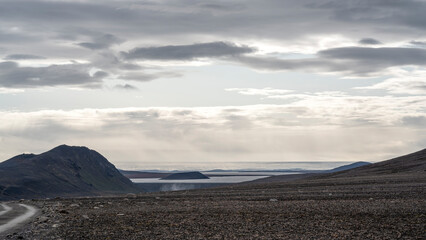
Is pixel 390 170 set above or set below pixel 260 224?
above

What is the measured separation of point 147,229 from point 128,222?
12.3 ft

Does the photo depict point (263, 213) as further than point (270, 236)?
Yes

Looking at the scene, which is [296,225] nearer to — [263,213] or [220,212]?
[263,213]

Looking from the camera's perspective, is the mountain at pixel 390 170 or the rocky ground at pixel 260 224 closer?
the rocky ground at pixel 260 224

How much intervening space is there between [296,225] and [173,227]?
568cm

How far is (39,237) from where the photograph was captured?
23.9 metres

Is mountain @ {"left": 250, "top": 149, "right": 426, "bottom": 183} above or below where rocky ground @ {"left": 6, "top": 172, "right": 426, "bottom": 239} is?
above

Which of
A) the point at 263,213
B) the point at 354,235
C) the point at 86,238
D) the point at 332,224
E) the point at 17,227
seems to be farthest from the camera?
the point at 263,213

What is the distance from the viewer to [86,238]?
23.2 metres

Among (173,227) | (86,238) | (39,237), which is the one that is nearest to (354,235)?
(173,227)

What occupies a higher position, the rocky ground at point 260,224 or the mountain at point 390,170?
the mountain at point 390,170

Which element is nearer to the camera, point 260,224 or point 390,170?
point 260,224

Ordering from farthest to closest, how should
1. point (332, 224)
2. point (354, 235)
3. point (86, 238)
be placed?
point (332, 224), point (86, 238), point (354, 235)

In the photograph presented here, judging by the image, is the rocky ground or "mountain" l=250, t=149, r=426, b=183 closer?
the rocky ground
